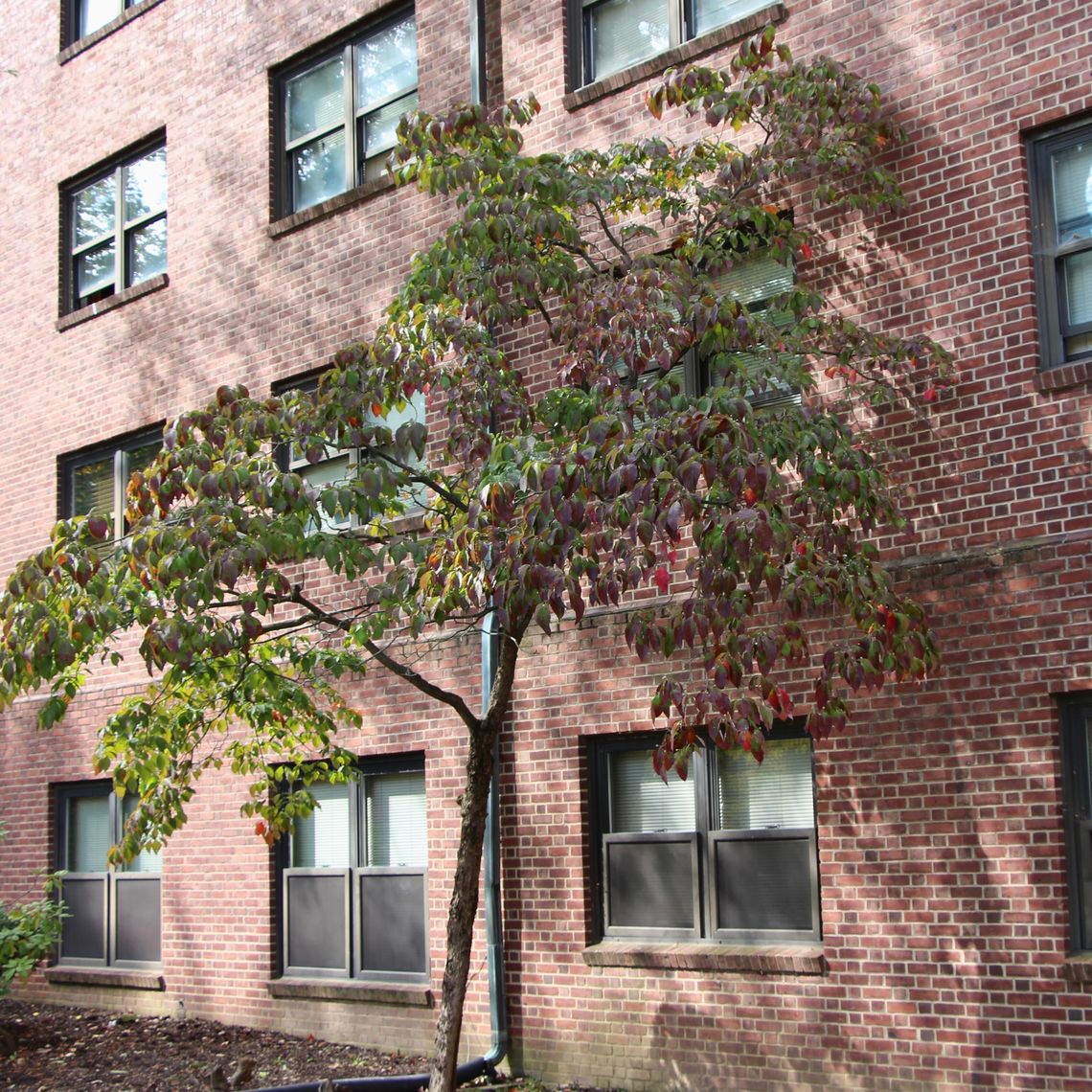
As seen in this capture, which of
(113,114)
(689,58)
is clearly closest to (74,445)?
(113,114)

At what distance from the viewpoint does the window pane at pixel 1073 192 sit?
940 cm

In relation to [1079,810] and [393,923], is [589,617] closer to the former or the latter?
[393,923]

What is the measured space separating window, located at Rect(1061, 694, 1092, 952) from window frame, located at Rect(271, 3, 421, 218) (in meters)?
7.72

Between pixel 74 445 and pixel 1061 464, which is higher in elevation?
pixel 74 445

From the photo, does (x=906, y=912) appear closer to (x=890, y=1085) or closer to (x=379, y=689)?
(x=890, y=1085)

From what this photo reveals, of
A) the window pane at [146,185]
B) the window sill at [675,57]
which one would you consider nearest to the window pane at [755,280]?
the window sill at [675,57]

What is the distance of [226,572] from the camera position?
8.07m

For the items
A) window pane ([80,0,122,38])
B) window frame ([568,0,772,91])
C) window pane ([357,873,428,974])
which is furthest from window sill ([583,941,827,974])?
window pane ([80,0,122,38])

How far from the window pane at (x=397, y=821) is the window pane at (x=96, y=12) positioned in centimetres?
967

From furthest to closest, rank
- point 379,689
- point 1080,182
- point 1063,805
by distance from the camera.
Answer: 1. point 379,689
2. point 1080,182
3. point 1063,805

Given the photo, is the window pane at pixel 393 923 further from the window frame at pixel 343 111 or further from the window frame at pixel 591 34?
the window frame at pixel 591 34

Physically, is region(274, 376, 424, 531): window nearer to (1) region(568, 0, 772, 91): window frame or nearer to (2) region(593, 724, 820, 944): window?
(1) region(568, 0, 772, 91): window frame

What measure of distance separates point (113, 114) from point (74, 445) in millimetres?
3734

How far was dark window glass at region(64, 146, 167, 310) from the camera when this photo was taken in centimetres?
1652
